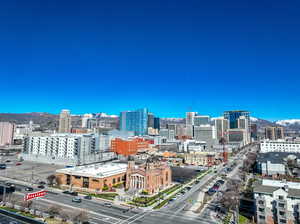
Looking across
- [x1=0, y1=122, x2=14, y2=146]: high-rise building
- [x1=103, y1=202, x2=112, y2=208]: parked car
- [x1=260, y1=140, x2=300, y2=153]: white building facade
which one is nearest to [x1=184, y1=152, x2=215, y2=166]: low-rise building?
[x1=260, y1=140, x2=300, y2=153]: white building facade

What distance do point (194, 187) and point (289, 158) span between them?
65.0m

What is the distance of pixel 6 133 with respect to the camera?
7707 inches

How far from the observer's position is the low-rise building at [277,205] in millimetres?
40812

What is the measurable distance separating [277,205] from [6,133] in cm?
21944

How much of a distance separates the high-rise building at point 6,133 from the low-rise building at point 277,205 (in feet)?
697

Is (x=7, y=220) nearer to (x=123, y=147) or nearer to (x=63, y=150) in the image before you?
(x=63, y=150)

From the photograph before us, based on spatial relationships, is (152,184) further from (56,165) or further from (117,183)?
(56,165)

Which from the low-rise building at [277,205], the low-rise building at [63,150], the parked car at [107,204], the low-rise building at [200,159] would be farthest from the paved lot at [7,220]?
the low-rise building at [200,159]

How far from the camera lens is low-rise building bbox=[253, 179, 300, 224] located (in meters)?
40.8

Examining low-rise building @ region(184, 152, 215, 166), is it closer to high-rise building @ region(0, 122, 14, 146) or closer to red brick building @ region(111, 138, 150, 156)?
red brick building @ region(111, 138, 150, 156)

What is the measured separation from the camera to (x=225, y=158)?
138 metres

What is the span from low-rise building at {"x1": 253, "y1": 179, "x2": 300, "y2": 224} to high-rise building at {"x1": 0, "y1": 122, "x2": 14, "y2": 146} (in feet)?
697

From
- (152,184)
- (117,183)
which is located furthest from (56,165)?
(152,184)

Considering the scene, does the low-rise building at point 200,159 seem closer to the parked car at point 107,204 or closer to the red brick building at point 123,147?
the red brick building at point 123,147
